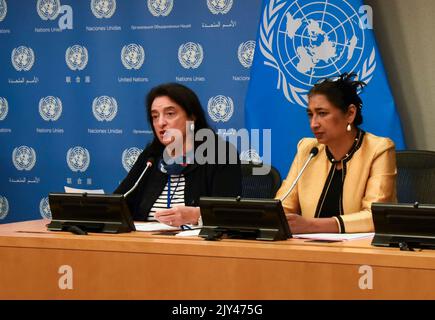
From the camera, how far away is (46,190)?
4.95 m

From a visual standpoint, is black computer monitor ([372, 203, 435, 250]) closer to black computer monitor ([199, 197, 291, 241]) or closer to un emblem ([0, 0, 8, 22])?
black computer monitor ([199, 197, 291, 241])

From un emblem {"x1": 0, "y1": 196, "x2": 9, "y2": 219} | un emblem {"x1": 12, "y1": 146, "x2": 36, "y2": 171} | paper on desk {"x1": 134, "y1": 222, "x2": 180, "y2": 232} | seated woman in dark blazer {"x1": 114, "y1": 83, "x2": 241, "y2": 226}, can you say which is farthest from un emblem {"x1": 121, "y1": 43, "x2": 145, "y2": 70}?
paper on desk {"x1": 134, "y1": 222, "x2": 180, "y2": 232}

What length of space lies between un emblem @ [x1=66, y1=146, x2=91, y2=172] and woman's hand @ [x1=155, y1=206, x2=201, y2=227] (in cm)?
215

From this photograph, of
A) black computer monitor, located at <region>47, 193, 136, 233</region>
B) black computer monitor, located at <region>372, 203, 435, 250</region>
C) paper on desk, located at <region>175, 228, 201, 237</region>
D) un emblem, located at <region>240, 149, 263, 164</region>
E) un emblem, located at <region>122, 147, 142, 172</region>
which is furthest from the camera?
un emblem, located at <region>122, 147, 142, 172</region>

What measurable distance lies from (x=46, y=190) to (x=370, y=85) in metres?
2.25

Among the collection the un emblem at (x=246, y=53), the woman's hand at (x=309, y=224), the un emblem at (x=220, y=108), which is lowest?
the woman's hand at (x=309, y=224)

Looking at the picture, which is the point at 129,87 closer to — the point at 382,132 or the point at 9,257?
the point at 382,132

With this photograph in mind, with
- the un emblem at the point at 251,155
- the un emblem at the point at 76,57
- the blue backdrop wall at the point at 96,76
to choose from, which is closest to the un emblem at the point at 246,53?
the blue backdrop wall at the point at 96,76

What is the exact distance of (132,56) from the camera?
4.69 m

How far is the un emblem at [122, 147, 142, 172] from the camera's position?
471cm

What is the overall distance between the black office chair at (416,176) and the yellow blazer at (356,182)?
278 mm

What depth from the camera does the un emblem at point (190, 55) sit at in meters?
4.53

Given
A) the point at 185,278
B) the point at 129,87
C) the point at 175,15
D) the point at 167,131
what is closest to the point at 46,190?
the point at 129,87

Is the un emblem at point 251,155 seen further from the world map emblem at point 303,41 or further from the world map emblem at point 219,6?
the world map emblem at point 219,6
